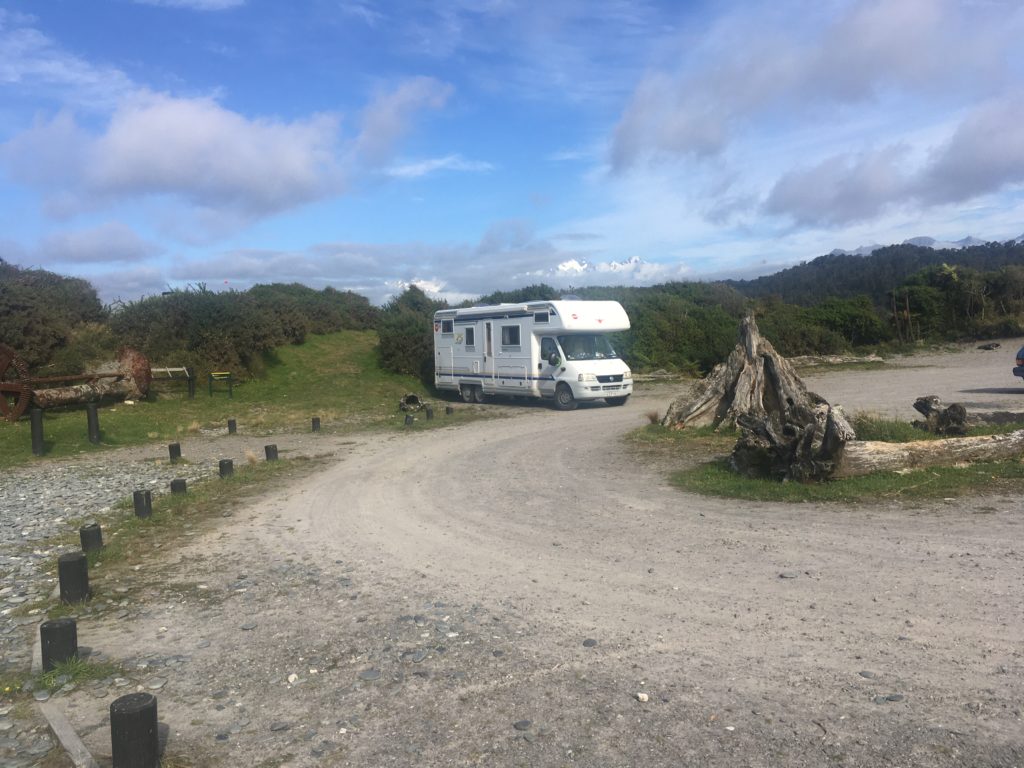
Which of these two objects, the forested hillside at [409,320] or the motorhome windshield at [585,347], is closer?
the motorhome windshield at [585,347]

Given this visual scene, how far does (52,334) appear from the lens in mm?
21797

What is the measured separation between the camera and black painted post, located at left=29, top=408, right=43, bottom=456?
15.4 m

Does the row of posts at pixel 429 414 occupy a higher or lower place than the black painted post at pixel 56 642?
higher

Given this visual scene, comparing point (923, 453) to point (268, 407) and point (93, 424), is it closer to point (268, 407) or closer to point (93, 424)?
point (93, 424)

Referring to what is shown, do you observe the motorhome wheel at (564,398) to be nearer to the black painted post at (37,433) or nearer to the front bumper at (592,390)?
the front bumper at (592,390)

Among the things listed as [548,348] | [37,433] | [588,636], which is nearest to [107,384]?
[37,433]

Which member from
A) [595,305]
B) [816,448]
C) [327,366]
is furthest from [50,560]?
[327,366]

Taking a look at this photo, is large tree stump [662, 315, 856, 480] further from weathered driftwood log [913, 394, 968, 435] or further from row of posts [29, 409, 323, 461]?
row of posts [29, 409, 323, 461]

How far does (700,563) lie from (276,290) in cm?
4044

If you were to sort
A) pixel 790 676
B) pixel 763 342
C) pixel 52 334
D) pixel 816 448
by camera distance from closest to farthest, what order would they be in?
pixel 790 676 < pixel 816 448 < pixel 763 342 < pixel 52 334

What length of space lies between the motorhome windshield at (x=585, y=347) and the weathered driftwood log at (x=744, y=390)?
6.09 meters

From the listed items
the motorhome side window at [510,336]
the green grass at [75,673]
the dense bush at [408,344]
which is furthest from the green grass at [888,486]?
the dense bush at [408,344]

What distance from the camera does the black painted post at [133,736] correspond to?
12.2ft

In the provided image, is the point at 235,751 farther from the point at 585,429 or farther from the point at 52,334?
the point at 52,334
